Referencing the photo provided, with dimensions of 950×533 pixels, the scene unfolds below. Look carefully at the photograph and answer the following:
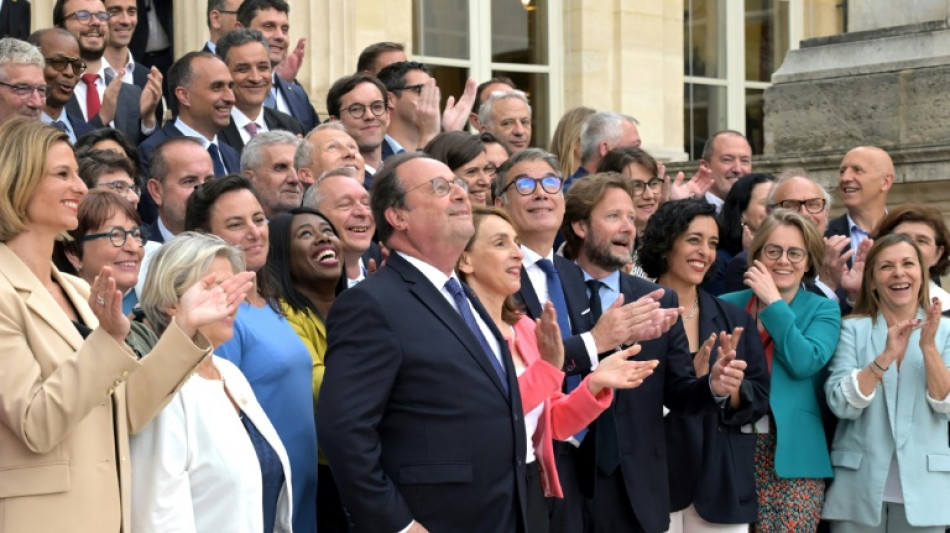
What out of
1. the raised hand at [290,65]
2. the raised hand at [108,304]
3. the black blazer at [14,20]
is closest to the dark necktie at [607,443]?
the raised hand at [108,304]

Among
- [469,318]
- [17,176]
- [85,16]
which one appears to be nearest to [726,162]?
[85,16]

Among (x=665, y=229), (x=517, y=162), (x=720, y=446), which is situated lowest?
(x=720, y=446)

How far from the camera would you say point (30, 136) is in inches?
169

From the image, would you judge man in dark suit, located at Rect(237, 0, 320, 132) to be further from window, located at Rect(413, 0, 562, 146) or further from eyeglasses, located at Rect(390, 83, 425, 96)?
window, located at Rect(413, 0, 562, 146)

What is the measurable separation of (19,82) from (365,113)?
176 cm

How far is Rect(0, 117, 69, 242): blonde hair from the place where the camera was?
424 cm

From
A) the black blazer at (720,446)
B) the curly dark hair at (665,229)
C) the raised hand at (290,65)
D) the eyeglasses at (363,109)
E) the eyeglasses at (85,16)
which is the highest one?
the eyeglasses at (85,16)

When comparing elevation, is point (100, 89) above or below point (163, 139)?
above

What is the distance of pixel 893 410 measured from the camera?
6.84m

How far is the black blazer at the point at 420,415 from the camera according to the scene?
15.3 ft

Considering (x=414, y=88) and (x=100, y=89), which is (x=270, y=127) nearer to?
(x=414, y=88)

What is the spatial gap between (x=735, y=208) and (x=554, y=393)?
2965mm

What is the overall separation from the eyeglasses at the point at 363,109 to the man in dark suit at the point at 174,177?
1.30 metres

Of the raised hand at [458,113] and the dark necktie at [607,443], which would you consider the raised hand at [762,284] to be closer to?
the dark necktie at [607,443]
